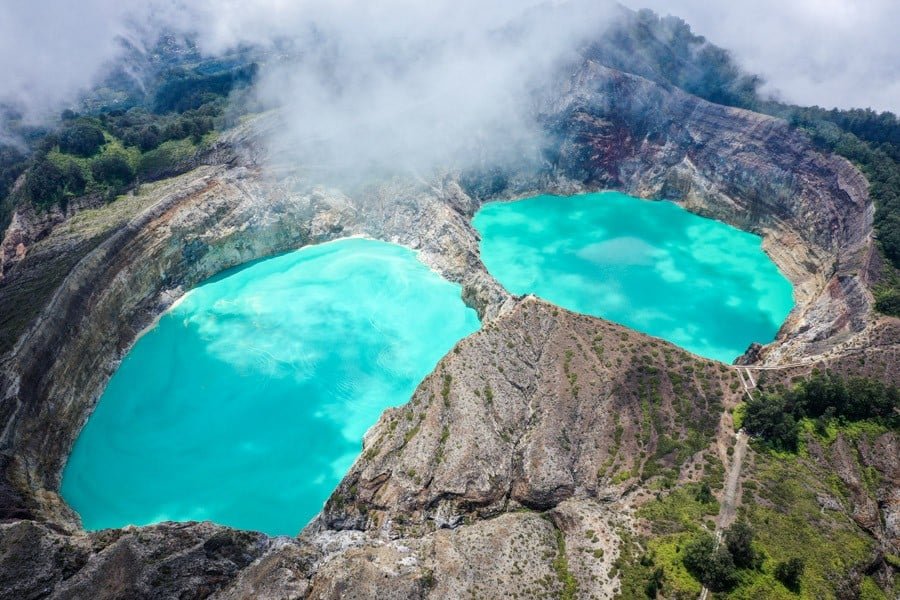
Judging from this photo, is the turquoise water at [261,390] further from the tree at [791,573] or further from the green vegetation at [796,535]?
the tree at [791,573]

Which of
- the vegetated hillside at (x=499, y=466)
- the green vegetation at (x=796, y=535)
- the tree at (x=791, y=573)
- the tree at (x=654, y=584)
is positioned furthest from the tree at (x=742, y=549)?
the tree at (x=654, y=584)

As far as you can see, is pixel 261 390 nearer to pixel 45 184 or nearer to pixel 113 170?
pixel 45 184

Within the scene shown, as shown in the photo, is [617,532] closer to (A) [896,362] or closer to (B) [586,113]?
(A) [896,362]

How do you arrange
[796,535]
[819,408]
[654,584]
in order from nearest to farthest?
[654,584]
[796,535]
[819,408]

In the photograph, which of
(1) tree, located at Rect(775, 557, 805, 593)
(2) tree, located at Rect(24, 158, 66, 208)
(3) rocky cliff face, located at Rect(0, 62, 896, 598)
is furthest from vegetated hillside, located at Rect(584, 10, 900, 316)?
(2) tree, located at Rect(24, 158, 66, 208)

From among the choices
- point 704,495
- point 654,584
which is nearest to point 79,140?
point 654,584

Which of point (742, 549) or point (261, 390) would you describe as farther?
point (261, 390)

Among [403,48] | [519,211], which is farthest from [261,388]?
[403,48]
